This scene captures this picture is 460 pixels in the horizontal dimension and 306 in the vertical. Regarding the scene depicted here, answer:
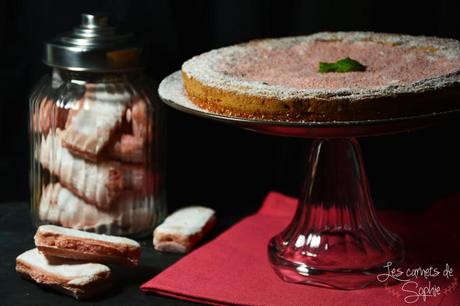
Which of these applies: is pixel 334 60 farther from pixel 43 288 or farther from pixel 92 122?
pixel 43 288

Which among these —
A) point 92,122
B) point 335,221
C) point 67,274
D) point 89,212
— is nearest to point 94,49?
point 92,122

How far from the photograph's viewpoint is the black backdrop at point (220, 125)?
164 cm

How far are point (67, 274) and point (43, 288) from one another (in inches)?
2.6

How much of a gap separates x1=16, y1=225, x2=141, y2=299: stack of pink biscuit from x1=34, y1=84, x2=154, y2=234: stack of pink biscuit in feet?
0.52

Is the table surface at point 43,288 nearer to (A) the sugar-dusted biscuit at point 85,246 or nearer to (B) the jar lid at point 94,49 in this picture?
(A) the sugar-dusted biscuit at point 85,246

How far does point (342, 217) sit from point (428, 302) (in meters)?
0.22

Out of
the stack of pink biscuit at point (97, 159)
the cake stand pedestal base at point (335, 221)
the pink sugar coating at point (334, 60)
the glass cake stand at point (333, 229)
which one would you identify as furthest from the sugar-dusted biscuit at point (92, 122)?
the cake stand pedestal base at point (335, 221)

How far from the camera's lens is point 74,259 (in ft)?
4.41

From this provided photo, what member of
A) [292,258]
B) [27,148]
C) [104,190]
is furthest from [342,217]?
[27,148]

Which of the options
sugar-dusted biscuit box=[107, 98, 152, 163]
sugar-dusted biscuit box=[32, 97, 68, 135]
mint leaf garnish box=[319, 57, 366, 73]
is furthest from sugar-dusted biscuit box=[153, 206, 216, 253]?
mint leaf garnish box=[319, 57, 366, 73]

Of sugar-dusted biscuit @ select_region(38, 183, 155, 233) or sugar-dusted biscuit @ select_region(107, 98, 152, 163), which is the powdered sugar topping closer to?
sugar-dusted biscuit @ select_region(107, 98, 152, 163)

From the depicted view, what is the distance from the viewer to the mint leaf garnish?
132 cm

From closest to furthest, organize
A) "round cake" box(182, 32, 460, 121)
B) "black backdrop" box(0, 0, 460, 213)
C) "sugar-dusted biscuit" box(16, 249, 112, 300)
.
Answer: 1. "round cake" box(182, 32, 460, 121)
2. "sugar-dusted biscuit" box(16, 249, 112, 300)
3. "black backdrop" box(0, 0, 460, 213)

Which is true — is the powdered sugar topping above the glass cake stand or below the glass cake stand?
above
